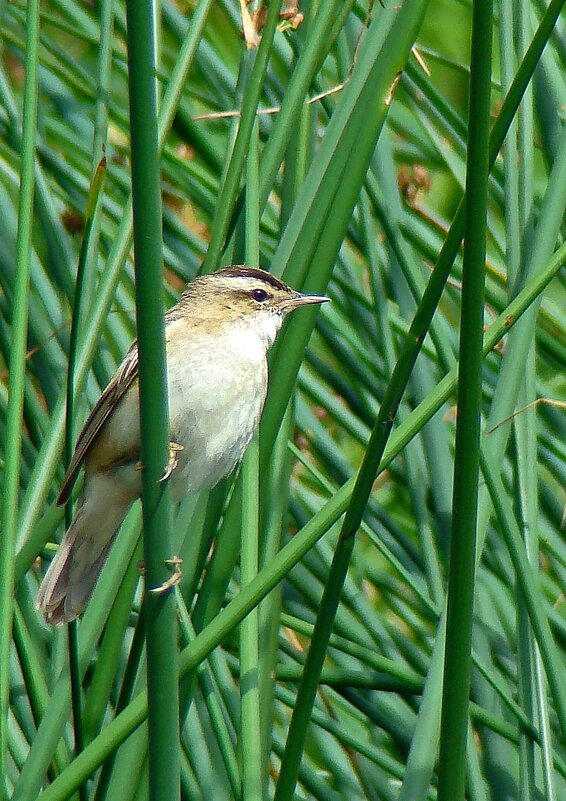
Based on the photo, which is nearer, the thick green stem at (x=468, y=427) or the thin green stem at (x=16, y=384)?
the thick green stem at (x=468, y=427)

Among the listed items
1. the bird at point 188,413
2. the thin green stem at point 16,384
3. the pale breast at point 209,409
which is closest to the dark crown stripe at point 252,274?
the bird at point 188,413

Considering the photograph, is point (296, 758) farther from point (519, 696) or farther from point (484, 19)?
point (484, 19)

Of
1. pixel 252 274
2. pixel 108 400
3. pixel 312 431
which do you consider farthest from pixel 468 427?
pixel 312 431

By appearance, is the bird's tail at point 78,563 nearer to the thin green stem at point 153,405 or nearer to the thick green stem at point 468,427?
the thin green stem at point 153,405

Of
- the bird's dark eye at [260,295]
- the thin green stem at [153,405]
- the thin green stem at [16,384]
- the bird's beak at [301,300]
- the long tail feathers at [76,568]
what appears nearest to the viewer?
the thin green stem at [153,405]

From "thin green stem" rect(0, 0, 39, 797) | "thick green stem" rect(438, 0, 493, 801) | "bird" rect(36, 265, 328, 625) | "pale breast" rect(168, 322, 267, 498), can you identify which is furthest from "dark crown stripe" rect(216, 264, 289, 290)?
"thick green stem" rect(438, 0, 493, 801)

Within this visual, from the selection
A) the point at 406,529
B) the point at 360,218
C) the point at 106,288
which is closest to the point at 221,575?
the point at 106,288

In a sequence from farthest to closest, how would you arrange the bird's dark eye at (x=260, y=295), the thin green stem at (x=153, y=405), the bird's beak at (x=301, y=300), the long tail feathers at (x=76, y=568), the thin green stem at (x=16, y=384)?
the bird's dark eye at (x=260, y=295) → the long tail feathers at (x=76, y=568) → the bird's beak at (x=301, y=300) → the thin green stem at (x=16, y=384) → the thin green stem at (x=153, y=405)

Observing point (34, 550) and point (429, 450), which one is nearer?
point (34, 550)
